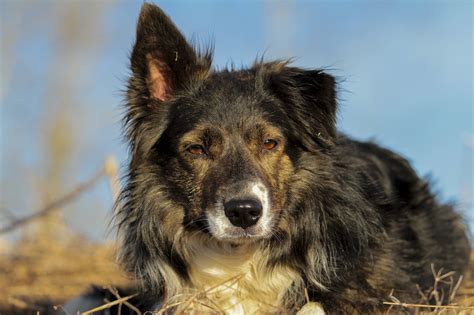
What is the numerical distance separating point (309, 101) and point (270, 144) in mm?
466

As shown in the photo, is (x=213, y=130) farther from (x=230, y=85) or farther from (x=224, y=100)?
(x=230, y=85)

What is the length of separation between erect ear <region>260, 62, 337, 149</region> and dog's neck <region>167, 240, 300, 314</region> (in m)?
0.87

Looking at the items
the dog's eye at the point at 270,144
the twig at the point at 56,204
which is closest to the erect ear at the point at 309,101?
the dog's eye at the point at 270,144

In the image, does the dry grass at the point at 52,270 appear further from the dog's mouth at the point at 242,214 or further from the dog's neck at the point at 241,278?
the dog's mouth at the point at 242,214

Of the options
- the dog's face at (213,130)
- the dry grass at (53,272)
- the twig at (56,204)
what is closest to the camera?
the dog's face at (213,130)

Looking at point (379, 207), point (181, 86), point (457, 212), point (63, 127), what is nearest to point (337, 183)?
point (379, 207)

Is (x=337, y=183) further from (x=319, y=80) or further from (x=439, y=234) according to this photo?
(x=439, y=234)

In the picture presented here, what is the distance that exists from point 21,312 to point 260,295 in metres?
2.53

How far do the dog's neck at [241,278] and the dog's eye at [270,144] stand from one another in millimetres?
673

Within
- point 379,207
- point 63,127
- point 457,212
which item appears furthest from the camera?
point 63,127

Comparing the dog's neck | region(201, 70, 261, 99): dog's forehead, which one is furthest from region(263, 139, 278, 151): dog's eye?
the dog's neck

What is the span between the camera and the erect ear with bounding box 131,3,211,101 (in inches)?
207

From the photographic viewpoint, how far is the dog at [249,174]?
5.09 meters

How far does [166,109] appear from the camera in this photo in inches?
215
